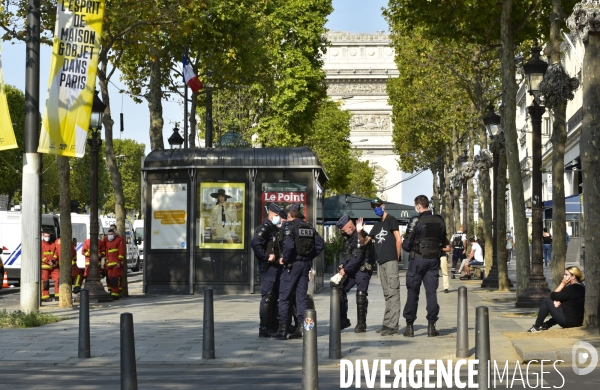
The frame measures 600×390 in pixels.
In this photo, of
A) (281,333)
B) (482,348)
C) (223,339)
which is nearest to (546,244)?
(281,333)

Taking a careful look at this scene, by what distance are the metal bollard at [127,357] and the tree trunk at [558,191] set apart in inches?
433

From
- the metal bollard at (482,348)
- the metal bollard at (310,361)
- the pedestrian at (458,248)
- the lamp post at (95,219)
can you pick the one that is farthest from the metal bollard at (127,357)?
the pedestrian at (458,248)

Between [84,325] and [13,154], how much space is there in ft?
178

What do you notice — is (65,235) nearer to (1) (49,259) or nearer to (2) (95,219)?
(2) (95,219)

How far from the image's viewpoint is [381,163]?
336ft

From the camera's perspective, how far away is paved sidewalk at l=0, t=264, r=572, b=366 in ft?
44.0

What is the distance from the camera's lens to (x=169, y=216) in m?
26.0

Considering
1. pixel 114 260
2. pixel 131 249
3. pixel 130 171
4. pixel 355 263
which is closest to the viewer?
pixel 355 263

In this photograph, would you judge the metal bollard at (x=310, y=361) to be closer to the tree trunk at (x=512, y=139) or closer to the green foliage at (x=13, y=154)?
the tree trunk at (x=512, y=139)

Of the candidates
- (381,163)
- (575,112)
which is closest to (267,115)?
(575,112)

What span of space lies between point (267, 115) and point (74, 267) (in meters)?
24.3

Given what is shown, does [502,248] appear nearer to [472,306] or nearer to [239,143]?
[472,306]

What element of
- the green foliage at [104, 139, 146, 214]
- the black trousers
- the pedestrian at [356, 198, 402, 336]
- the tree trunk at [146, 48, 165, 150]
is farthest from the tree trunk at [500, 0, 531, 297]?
the green foliage at [104, 139, 146, 214]

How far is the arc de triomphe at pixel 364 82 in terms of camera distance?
97.5m
